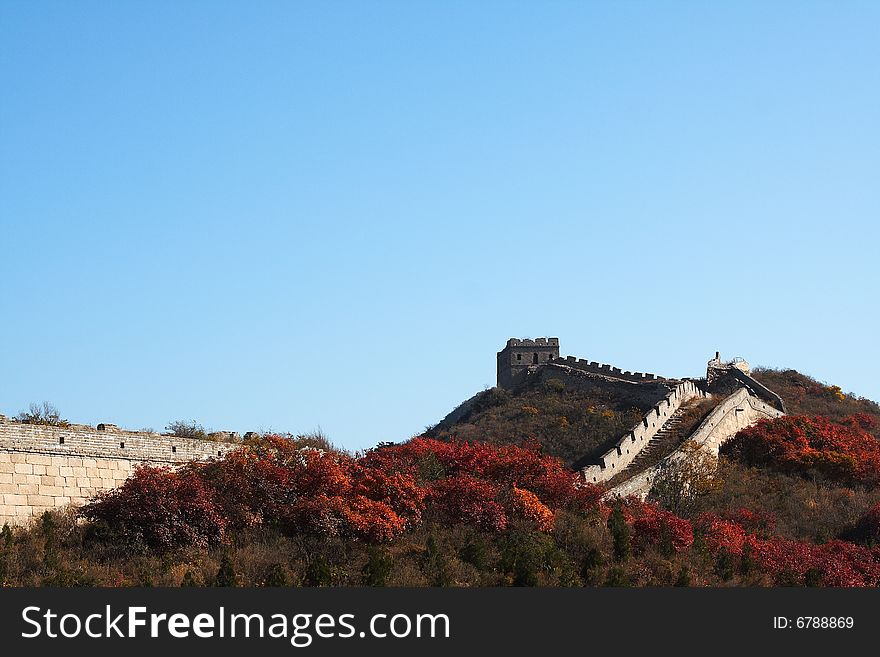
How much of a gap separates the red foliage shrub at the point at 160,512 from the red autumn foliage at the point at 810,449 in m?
25.2

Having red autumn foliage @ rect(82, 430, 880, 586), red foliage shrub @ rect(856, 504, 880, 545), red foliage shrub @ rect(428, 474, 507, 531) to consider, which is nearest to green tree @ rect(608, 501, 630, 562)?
red autumn foliage @ rect(82, 430, 880, 586)

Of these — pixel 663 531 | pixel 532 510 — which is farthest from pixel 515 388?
pixel 532 510

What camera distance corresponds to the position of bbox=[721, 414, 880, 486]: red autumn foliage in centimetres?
4431

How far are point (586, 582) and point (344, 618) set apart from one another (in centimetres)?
932

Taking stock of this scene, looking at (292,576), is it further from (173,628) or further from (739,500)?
(739,500)

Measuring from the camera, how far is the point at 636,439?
45.8 metres

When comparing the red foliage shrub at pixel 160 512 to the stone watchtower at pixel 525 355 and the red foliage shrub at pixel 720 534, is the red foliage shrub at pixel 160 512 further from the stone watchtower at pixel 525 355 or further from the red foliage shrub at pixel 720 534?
the stone watchtower at pixel 525 355

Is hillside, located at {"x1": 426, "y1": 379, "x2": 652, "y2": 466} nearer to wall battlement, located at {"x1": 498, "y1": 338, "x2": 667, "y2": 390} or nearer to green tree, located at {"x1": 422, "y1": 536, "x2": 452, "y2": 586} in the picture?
wall battlement, located at {"x1": 498, "y1": 338, "x2": 667, "y2": 390}

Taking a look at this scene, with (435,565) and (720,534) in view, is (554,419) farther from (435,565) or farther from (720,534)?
(435,565)

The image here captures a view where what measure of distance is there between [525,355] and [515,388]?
111 inches

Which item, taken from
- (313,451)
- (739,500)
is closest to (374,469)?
(313,451)

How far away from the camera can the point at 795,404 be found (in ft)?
196

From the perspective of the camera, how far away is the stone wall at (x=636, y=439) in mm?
42094

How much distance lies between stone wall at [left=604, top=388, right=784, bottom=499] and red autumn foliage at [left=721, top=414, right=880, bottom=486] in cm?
62
